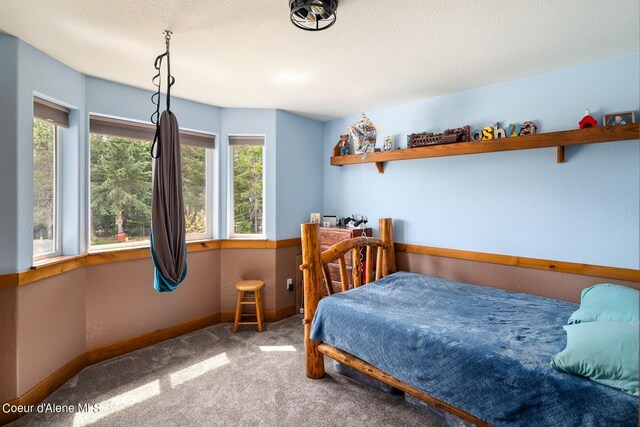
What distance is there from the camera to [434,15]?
1.77 metres

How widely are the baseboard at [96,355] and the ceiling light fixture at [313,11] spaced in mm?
2956

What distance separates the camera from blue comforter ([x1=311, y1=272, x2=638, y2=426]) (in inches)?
54.4

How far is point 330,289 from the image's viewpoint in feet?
9.20

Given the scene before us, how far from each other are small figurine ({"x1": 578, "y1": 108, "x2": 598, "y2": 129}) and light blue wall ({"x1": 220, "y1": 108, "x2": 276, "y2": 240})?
9.23 feet

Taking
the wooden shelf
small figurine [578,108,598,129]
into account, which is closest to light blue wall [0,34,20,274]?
the wooden shelf

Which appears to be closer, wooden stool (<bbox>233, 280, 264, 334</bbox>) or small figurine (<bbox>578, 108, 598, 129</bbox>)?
small figurine (<bbox>578, 108, 598, 129</bbox>)

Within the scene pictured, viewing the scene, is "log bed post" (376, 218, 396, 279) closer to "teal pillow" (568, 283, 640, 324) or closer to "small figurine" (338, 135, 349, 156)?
"small figurine" (338, 135, 349, 156)

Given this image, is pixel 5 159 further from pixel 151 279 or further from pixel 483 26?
pixel 483 26

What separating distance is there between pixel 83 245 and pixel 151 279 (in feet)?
2.16

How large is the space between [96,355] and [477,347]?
3.03 metres

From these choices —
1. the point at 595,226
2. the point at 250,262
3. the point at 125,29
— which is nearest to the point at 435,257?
the point at 595,226

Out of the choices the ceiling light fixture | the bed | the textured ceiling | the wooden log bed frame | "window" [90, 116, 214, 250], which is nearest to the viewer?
the bed

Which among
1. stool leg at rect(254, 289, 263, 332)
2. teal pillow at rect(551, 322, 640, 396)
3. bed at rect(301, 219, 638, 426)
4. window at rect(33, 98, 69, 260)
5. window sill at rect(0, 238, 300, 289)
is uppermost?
window at rect(33, 98, 69, 260)

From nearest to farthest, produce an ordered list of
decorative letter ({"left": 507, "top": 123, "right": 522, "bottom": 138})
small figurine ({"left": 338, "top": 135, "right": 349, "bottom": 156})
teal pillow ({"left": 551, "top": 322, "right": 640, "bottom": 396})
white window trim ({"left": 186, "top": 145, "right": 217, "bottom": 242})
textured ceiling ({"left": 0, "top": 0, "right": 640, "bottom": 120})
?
teal pillow ({"left": 551, "top": 322, "right": 640, "bottom": 396}), textured ceiling ({"left": 0, "top": 0, "right": 640, "bottom": 120}), decorative letter ({"left": 507, "top": 123, "right": 522, "bottom": 138}), white window trim ({"left": 186, "top": 145, "right": 217, "bottom": 242}), small figurine ({"left": 338, "top": 135, "right": 349, "bottom": 156})
